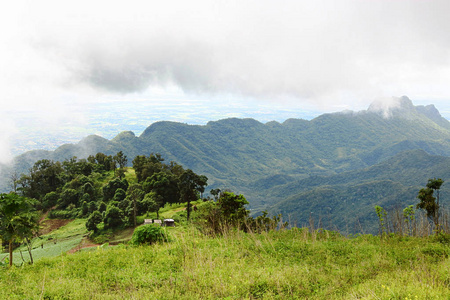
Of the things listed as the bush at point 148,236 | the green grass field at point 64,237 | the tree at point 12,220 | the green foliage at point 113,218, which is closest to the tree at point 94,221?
the green foliage at point 113,218

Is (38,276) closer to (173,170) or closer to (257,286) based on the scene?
(257,286)

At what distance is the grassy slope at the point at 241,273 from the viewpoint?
845 cm

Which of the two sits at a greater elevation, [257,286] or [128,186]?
[257,286]

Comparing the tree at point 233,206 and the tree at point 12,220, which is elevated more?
the tree at point 12,220

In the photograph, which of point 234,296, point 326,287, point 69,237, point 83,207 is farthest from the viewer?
point 83,207

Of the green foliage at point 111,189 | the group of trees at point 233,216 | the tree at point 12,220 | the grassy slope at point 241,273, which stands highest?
the tree at point 12,220

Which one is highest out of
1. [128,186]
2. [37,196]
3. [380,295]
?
[380,295]

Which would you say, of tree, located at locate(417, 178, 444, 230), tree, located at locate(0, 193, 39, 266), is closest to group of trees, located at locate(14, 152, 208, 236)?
tree, located at locate(417, 178, 444, 230)

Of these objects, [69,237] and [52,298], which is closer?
[52,298]

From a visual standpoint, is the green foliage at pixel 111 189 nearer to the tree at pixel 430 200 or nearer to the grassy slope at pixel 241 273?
the grassy slope at pixel 241 273

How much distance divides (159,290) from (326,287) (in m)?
5.35

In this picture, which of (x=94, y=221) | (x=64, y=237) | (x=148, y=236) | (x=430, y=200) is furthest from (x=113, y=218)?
(x=430, y=200)

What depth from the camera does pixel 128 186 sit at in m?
69.9

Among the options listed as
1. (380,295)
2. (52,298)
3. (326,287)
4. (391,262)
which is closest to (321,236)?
(391,262)
